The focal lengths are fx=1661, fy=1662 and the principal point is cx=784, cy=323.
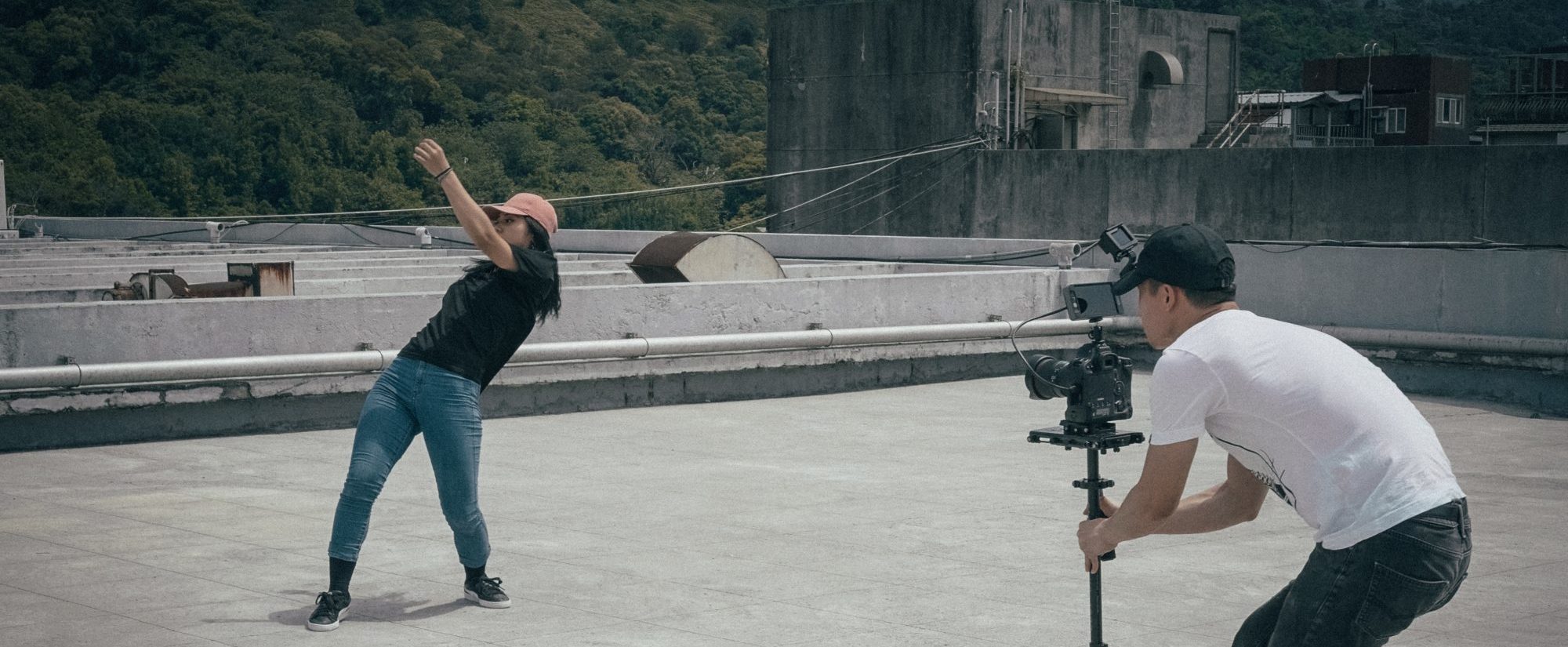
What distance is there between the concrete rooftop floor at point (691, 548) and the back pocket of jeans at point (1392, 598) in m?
2.77

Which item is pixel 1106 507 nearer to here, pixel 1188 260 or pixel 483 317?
pixel 1188 260

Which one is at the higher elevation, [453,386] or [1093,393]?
[1093,393]

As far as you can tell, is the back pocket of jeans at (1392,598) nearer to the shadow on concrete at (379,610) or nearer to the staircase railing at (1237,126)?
the shadow on concrete at (379,610)

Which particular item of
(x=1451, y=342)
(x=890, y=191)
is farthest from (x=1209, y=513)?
(x=890, y=191)

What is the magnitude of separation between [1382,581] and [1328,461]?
271 millimetres

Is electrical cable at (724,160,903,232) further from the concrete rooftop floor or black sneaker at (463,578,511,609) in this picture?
black sneaker at (463,578,511,609)

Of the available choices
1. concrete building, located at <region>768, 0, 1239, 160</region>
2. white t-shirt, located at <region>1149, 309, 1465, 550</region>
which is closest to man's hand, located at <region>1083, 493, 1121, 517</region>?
white t-shirt, located at <region>1149, 309, 1465, 550</region>

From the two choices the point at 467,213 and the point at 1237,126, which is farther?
the point at 1237,126

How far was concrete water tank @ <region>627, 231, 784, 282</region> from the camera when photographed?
18047mm

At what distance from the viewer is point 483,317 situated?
6695 millimetres

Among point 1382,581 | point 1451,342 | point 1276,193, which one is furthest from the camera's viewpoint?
point 1276,193

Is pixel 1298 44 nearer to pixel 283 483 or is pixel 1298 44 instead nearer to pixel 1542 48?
pixel 1542 48

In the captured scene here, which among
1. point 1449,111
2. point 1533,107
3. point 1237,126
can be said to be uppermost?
point 1449,111

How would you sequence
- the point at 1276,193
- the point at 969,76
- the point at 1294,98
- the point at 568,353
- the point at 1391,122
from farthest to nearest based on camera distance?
the point at 1391,122, the point at 1294,98, the point at 969,76, the point at 1276,193, the point at 568,353
